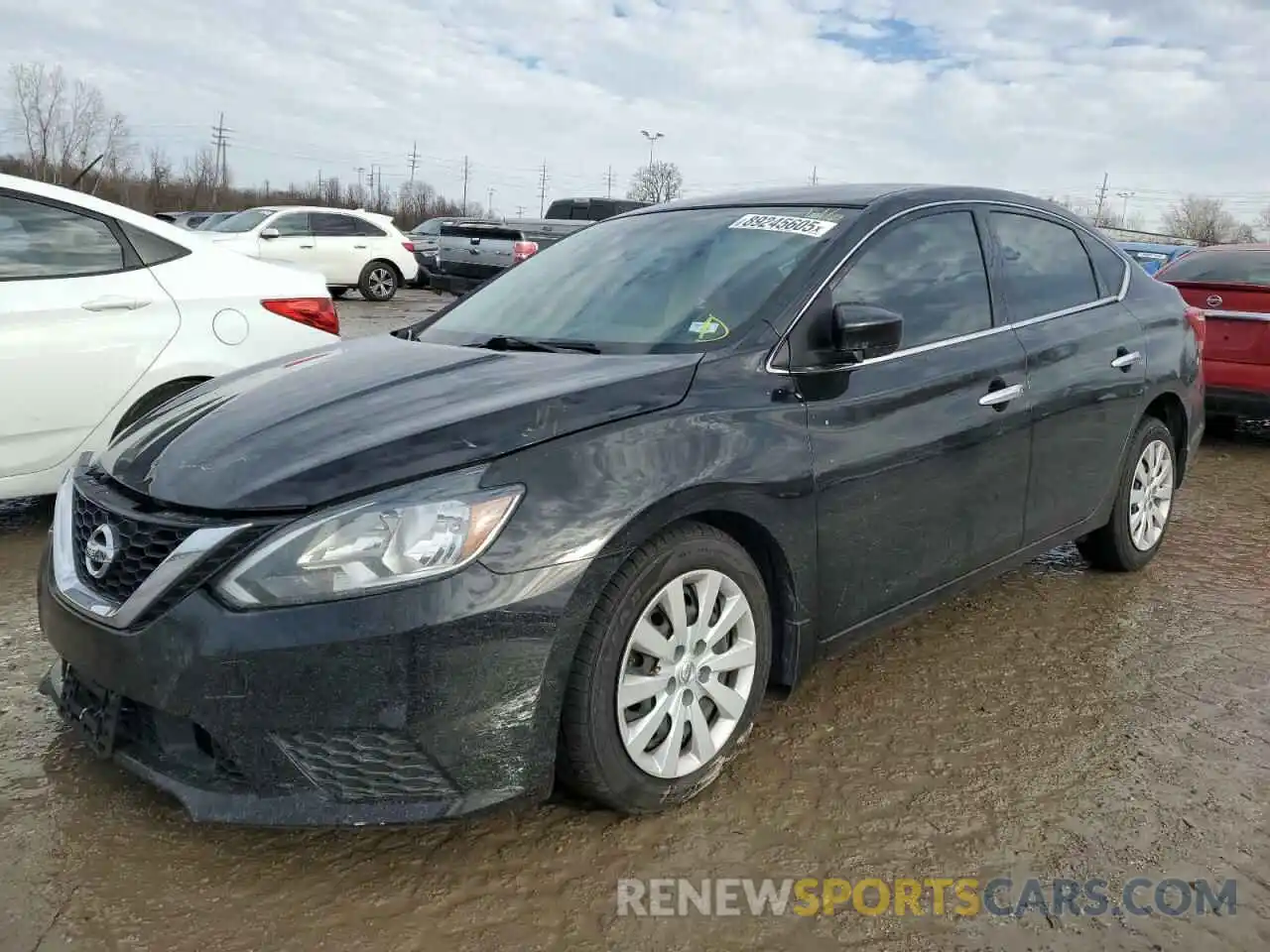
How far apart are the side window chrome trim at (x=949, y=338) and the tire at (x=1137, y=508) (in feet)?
2.07

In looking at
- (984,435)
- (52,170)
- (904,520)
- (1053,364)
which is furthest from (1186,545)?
(52,170)

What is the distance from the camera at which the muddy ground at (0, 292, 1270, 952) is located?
211cm

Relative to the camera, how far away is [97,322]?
13.8ft

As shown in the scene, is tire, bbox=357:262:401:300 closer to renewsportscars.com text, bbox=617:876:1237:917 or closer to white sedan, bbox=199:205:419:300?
white sedan, bbox=199:205:419:300

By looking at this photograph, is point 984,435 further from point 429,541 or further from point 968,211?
point 429,541

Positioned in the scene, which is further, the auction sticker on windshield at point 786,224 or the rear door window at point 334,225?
the rear door window at point 334,225

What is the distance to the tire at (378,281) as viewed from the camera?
18.1m

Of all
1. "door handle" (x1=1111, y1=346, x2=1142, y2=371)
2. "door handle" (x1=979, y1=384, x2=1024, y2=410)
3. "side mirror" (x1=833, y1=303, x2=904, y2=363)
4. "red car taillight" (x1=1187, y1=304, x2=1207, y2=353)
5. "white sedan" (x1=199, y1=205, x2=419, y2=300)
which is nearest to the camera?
"side mirror" (x1=833, y1=303, x2=904, y2=363)

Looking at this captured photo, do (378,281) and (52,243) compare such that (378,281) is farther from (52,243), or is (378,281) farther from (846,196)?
(846,196)

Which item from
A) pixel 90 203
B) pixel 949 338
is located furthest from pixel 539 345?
pixel 90 203

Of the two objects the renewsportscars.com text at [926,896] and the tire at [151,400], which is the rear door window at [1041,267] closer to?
the renewsportscars.com text at [926,896]

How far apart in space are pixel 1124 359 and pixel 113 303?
13.3 ft

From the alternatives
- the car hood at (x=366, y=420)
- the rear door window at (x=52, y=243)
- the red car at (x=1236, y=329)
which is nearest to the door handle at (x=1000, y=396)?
the car hood at (x=366, y=420)

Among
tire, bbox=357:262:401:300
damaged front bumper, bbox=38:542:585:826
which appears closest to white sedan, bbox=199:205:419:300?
tire, bbox=357:262:401:300
